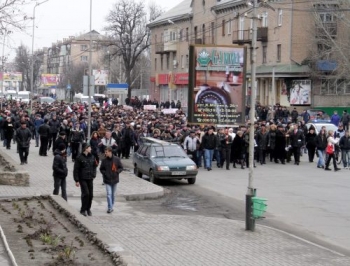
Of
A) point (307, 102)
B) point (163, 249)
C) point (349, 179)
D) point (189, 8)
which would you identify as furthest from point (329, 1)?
point (163, 249)

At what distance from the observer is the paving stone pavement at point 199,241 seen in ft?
41.5

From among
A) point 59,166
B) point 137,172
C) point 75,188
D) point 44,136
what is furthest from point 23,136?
point 59,166

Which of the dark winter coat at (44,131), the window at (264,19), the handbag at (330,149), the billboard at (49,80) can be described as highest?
the window at (264,19)

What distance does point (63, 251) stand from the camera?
11.2m

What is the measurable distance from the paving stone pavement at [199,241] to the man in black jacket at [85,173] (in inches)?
22.7

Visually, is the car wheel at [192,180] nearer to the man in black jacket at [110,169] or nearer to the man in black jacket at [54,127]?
the man in black jacket at [110,169]

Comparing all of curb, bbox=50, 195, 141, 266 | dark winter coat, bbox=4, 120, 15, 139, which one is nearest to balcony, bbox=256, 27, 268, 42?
dark winter coat, bbox=4, 120, 15, 139

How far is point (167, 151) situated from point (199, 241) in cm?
1152

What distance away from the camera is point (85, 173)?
16.9 m

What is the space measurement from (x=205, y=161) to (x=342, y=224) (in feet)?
42.6

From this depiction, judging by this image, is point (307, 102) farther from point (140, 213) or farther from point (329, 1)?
point (140, 213)

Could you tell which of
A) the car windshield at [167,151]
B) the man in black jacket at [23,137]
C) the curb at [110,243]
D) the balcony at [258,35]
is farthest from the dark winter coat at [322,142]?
the balcony at [258,35]

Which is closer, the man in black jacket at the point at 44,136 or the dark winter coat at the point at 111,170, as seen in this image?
the dark winter coat at the point at 111,170

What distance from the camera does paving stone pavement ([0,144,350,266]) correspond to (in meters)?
12.6
